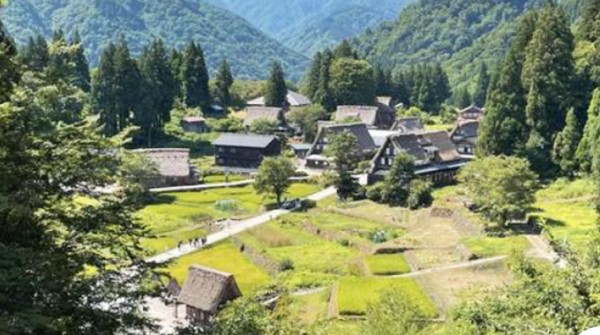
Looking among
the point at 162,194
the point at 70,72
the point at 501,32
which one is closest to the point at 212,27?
the point at 501,32

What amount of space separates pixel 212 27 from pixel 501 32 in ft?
287

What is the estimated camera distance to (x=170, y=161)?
49.6 meters

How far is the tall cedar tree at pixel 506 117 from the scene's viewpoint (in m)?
43.8

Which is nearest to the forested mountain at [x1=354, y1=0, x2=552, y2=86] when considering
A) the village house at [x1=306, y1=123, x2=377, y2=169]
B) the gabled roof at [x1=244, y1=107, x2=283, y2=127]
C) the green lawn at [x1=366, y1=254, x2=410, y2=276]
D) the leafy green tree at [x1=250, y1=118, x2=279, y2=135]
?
the gabled roof at [x1=244, y1=107, x2=283, y2=127]

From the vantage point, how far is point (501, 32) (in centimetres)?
13925

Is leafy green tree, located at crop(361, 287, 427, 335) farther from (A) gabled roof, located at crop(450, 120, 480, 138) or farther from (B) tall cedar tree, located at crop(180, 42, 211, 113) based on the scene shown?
(B) tall cedar tree, located at crop(180, 42, 211, 113)

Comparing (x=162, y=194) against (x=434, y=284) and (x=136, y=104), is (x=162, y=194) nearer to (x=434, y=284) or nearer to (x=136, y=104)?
(x=136, y=104)

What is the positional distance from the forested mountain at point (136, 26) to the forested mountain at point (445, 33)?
1414 inches

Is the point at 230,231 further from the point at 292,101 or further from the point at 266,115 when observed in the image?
the point at 292,101

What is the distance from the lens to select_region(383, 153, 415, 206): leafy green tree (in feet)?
134

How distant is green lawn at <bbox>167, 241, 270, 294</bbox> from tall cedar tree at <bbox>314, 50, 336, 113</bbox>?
37011mm

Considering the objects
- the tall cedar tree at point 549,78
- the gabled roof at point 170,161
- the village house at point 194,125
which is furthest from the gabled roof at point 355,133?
the village house at point 194,125

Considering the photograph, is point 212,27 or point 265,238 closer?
point 265,238

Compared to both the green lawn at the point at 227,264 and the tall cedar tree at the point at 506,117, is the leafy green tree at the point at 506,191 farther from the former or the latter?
the tall cedar tree at the point at 506,117
